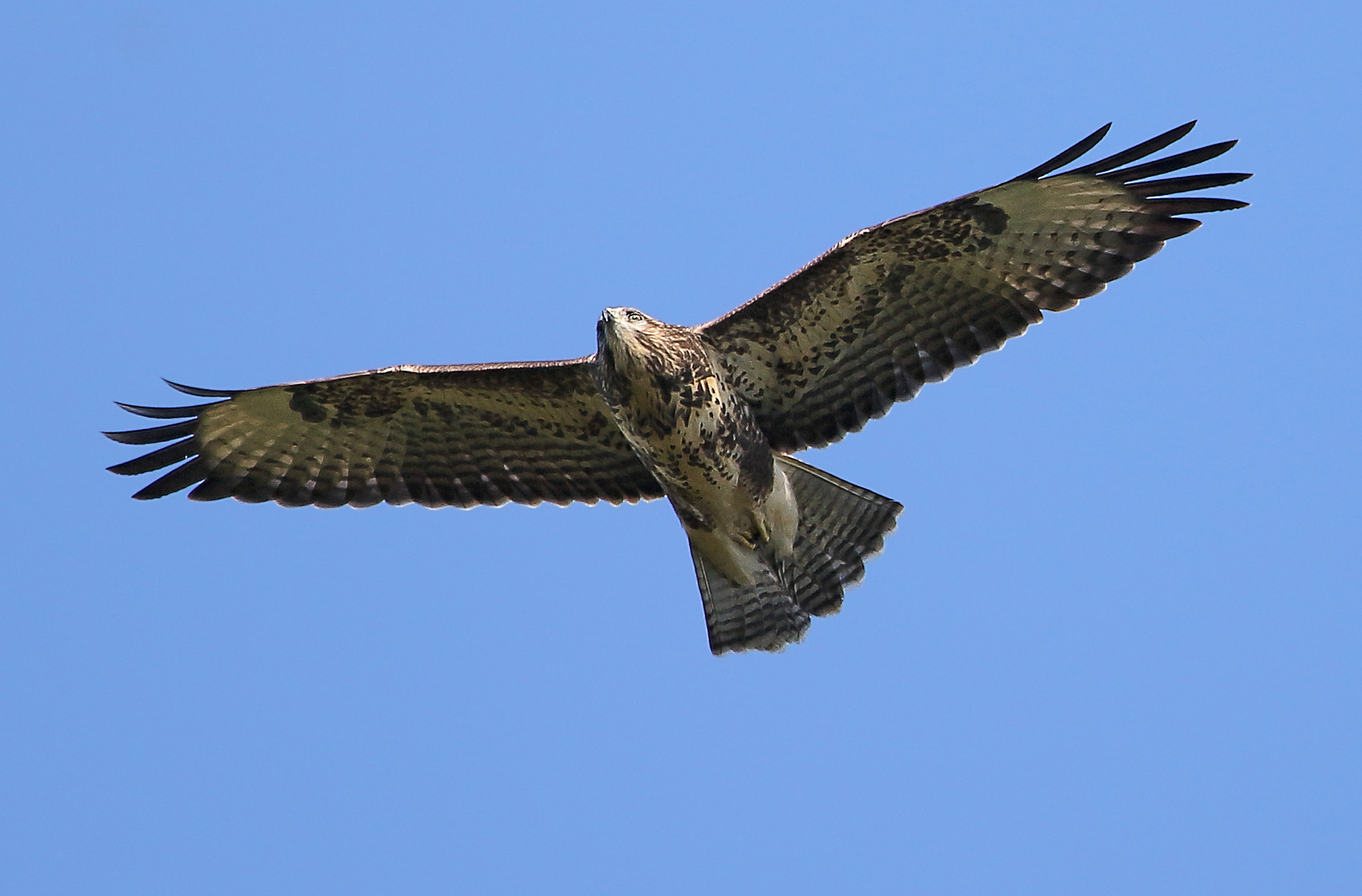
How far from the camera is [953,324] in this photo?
9.76 meters

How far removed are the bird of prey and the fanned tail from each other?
0.04 ft

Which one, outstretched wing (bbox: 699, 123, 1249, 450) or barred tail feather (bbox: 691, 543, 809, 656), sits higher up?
outstretched wing (bbox: 699, 123, 1249, 450)

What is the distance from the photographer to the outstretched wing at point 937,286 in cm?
941

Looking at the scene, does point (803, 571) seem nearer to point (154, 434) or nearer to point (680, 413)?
point (680, 413)

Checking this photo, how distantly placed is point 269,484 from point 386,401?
0.93 meters

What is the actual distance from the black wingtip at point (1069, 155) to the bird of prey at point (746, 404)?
0.05ft

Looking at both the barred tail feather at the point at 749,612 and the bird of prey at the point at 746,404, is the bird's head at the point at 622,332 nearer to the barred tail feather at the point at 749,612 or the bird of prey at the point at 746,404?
the bird of prey at the point at 746,404

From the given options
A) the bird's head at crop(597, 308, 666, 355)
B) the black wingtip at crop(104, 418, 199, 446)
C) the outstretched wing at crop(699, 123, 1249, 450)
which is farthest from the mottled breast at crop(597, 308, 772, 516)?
the black wingtip at crop(104, 418, 199, 446)

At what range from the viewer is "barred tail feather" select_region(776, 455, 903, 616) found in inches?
395

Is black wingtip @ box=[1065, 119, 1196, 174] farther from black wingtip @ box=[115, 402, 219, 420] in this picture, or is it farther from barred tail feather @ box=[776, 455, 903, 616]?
black wingtip @ box=[115, 402, 219, 420]

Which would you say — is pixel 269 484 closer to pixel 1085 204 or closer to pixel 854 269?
pixel 854 269

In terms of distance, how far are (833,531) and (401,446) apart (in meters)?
2.67

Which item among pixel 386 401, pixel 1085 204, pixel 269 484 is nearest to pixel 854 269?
pixel 1085 204

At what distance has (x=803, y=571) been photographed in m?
10.2
